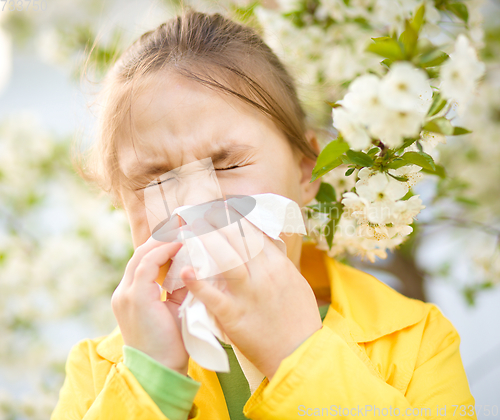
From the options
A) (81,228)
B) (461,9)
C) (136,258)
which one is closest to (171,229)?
(136,258)

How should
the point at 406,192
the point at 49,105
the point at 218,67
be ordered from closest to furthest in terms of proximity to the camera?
1. the point at 406,192
2. the point at 218,67
3. the point at 49,105

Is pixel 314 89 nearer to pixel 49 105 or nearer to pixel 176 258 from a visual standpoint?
pixel 176 258

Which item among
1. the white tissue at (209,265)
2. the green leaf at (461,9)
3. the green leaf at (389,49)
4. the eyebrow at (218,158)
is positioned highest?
the green leaf at (389,49)

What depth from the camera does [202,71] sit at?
83 centimetres

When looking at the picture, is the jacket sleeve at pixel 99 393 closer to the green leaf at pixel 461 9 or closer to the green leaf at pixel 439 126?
the green leaf at pixel 439 126

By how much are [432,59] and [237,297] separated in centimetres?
43

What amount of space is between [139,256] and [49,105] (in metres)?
2.43

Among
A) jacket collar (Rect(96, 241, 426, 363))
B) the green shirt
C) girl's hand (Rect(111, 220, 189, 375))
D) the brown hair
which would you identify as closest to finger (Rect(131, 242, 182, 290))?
girl's hand (Rect(111, 220, 189, 375))

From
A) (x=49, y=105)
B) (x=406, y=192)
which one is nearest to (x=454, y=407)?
(x=406, y=192)

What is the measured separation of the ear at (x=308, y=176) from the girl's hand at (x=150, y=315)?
0.40m

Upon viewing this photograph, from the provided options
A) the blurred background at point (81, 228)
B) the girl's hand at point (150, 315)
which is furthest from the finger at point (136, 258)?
the blurred background at point (81, 228)

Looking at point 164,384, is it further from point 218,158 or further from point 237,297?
point 218,158

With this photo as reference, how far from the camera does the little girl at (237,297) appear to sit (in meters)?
0.62

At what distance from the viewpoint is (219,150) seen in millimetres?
756
